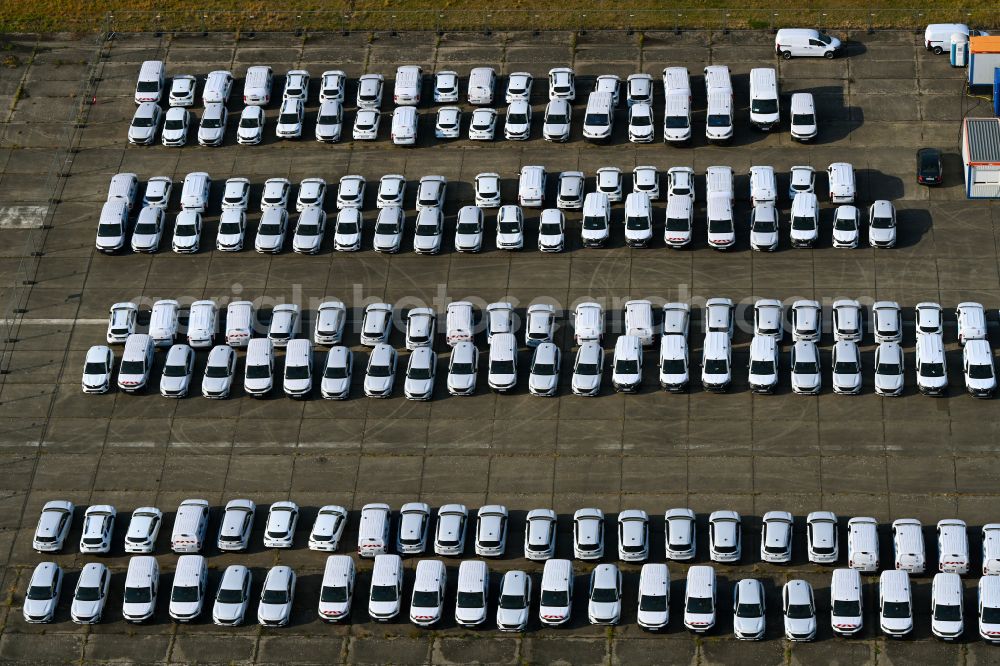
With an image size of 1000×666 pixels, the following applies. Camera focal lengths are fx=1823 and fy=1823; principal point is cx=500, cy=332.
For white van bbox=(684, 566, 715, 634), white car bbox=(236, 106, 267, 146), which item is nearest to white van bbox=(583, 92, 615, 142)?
white car bbox=(236, 106, 267, 146)

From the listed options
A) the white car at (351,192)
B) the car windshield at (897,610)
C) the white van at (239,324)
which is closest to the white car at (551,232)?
the white car at (351,192)

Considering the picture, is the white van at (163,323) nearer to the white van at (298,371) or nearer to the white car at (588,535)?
the white van at (298,371)

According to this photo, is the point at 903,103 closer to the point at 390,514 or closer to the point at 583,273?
the point at 583,273

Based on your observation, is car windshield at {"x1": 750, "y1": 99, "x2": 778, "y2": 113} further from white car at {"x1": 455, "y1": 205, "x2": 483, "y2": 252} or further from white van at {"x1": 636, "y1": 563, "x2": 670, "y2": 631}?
white van at {"x1": 636, "y1": 563, "x2": 670, "y2": 631}

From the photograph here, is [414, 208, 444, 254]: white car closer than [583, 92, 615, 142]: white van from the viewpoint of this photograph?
Yes

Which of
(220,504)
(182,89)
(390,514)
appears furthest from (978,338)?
(182,89)
